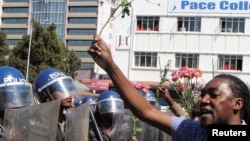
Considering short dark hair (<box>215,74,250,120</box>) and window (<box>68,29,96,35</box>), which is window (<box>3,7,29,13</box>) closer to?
window (<box>68,29,96,35</box>)

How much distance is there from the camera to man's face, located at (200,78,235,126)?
218 centimetres

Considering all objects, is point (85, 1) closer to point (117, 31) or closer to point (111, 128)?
point (117, 31)

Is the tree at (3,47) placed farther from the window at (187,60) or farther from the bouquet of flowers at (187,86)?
the bouquet of flowers at (187,86)

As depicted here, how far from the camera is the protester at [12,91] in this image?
313 cm

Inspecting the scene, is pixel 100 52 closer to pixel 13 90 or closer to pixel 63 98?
pixel 13 90

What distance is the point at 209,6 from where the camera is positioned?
31.5 meters

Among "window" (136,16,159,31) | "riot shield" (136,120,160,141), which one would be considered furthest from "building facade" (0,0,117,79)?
"riot shield" (136,120,160,141)

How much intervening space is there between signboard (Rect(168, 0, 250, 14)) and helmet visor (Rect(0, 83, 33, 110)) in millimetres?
28843

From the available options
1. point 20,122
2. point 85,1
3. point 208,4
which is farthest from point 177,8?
point 85,1

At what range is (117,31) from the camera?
107 feet

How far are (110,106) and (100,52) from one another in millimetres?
2707

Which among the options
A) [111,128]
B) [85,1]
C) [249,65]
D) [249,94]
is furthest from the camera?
[85,1]

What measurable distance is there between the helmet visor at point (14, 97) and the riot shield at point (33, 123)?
0.27 ft

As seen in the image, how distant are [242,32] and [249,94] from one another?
2960 cm
